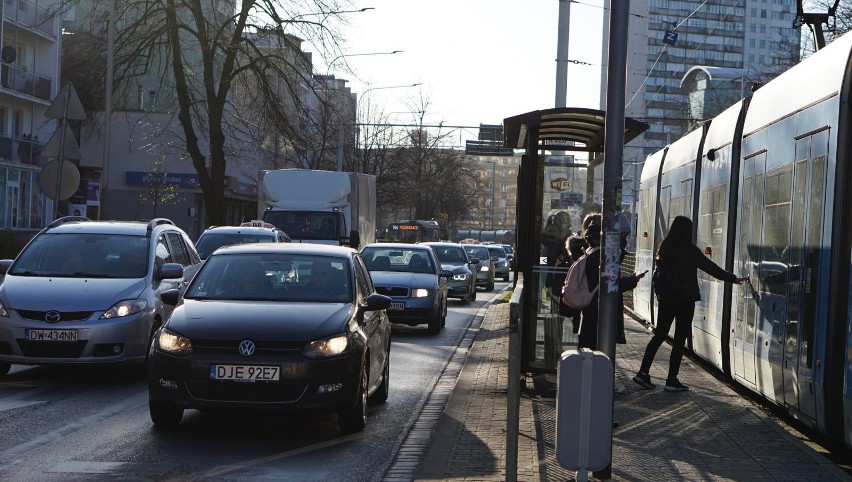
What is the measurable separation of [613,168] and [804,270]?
81.1 inches

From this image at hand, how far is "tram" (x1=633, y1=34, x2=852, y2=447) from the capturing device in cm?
859

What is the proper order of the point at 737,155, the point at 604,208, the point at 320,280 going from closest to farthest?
the point at 604,208
the point at 320,280
the point at 737,155

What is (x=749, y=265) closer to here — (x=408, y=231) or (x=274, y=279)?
(x=274, y=279)

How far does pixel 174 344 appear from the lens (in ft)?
31.9

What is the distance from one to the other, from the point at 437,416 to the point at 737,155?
4485 millimetres

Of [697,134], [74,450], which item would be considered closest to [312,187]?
[697,134]

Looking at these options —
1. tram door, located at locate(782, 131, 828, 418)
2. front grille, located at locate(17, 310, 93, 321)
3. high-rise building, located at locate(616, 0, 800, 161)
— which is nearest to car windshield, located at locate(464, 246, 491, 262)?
front grille, located at locate(17, 310, 93, 321)

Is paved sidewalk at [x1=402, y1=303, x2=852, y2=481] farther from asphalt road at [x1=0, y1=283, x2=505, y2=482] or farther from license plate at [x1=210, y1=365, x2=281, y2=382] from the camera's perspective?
license plate at [x1=210, y1=365, x2=281, y2=382]

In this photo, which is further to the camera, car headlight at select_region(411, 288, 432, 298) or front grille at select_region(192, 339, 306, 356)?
car headlight at select_region(411, 288, 432, 298)

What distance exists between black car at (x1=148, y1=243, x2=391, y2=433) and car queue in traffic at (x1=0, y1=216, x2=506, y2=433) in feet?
0.03

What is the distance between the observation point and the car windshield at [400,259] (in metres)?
23.6

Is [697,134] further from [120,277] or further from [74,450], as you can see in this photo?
[74,450]

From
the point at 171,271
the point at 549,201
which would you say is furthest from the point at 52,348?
the point at 549,201

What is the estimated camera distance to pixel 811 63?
10.1 meters
